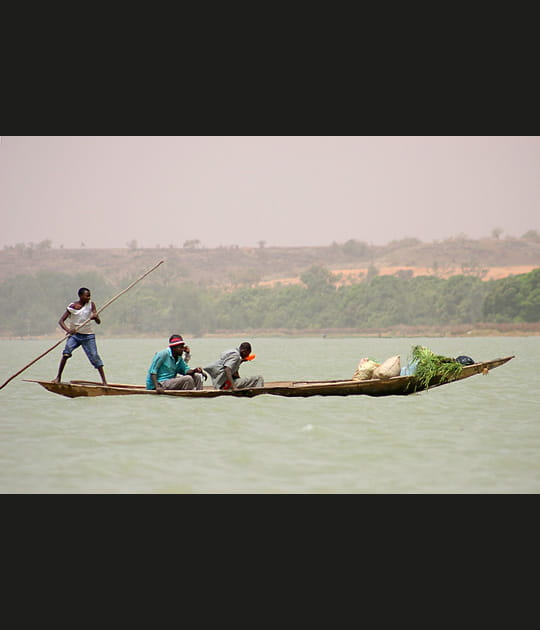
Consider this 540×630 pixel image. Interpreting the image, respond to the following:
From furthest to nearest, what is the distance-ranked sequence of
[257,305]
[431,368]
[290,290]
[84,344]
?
[290,290], [257,305], [84,344], [431,368]

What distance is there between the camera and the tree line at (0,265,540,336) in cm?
8706

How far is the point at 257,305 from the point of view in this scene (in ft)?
307

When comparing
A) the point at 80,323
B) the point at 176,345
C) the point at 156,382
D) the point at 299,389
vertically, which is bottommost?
the point at 299,389

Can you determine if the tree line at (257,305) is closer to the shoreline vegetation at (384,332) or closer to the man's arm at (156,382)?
the shoreline vegetation at (384,332)

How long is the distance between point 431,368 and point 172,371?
4051mm

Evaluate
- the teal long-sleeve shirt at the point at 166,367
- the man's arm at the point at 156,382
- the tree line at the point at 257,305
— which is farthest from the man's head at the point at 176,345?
the tree line at the point at 257,305

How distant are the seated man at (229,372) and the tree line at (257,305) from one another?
72.3 m

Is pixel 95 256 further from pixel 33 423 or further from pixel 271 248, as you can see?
pixel 33 423

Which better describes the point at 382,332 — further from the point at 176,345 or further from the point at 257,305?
the point at 176,345

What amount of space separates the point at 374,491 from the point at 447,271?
342ft

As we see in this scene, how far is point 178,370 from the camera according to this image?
12430 mm

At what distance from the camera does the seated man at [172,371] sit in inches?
470

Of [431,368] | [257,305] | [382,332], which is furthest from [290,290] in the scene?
[431,368]

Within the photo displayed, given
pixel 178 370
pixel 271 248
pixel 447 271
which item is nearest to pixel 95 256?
pixel 271 248
